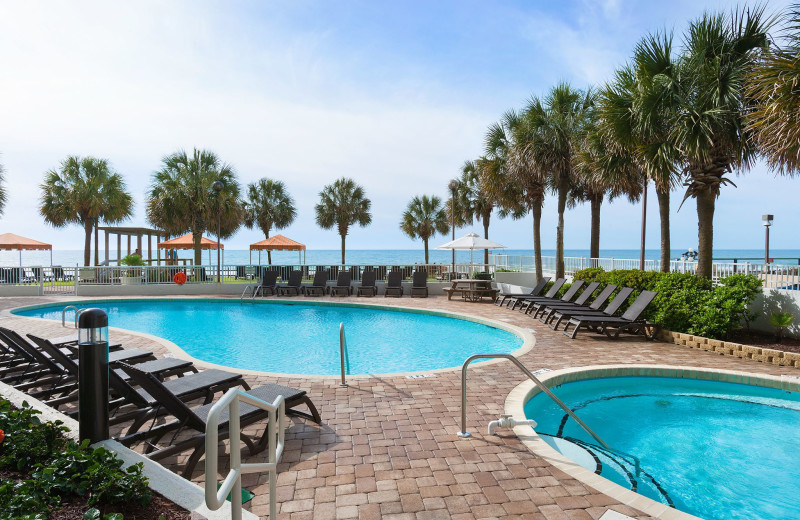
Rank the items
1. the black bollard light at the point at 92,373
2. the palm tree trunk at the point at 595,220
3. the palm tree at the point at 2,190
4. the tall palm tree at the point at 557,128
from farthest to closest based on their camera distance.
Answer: the palm tree trunk at the point at 595,220, the palm tree at the point at 2,190, the tall palm tree at the point at 557,128, the black bollard light at the point at 92,373

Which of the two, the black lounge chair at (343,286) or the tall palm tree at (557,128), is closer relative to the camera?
the tall palm tree at (557,128)

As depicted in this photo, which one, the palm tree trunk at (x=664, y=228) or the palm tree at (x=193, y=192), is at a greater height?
the palm tree at (x=193, y=192)

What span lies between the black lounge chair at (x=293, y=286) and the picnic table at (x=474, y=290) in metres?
5.82

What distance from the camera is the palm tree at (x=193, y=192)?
67.2 ft

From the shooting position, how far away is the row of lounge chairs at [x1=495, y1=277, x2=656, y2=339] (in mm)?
9070

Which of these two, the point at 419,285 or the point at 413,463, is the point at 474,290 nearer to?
the point at 419,285

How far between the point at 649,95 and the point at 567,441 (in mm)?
8286

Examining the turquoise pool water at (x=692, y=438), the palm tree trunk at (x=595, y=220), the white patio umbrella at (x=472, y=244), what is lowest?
the turquoise pool water at (x=692, y=438)

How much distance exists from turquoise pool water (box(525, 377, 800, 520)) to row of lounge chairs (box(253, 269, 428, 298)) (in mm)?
11485

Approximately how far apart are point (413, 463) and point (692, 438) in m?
3.27

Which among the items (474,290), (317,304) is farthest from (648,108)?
(317,304)

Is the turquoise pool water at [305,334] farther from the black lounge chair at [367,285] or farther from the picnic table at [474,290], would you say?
the picnic table at [474,290]

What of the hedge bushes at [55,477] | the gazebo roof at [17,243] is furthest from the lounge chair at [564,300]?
the gazebo roof at [17,243]

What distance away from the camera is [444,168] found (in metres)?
26.4
